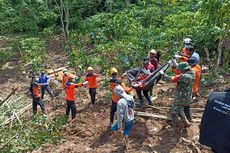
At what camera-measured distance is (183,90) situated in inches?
348

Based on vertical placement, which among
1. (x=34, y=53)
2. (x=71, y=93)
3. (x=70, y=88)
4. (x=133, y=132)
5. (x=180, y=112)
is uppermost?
(x=180, y=112)

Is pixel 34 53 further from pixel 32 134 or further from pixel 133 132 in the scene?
pixel 133 132

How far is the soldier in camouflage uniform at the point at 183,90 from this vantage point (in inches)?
342

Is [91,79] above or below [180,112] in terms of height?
below

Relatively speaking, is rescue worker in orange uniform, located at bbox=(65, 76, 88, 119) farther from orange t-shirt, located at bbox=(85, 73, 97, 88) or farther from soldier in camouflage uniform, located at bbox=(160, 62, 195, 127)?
soldier in camouflage uniform, located at bbox=(160, 62, 195, 127)

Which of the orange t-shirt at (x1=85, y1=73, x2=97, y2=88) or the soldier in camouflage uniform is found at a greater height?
the soldier in camouflage uniform

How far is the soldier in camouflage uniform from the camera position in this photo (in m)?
8.70

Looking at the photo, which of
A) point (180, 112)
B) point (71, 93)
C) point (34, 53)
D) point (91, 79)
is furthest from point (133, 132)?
point (34, 53)

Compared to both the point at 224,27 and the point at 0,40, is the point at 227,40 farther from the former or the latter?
the point at 0,40

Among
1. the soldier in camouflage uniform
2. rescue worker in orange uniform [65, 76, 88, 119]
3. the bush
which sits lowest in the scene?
the bush

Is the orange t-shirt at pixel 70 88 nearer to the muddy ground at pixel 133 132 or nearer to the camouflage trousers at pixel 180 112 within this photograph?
the muddy ground at pixel 133 132

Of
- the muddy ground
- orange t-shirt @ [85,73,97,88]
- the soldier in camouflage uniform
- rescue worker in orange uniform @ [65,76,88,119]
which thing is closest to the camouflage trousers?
the soldier in camouflage uniform

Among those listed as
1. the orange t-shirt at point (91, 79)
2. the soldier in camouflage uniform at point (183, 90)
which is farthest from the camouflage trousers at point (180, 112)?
the orange t-shirt at point (91, 79)

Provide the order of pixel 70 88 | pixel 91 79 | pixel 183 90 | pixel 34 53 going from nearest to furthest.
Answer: pixel 183 90
pixel 70 88
pixel 91 79
pixel 34 53
